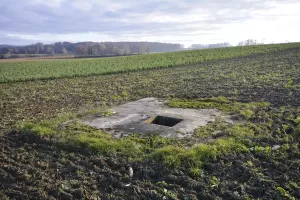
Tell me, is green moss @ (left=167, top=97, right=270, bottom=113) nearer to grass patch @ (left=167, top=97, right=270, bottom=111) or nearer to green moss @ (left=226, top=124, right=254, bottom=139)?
grass patch @ (left=167, top=97, right=270, bottom=111)

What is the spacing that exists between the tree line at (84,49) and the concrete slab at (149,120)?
82.1 meters

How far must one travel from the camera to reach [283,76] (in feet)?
51.0

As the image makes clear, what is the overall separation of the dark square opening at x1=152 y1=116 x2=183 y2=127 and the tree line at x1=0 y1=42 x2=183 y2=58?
273 ft

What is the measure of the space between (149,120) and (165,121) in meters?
0.53

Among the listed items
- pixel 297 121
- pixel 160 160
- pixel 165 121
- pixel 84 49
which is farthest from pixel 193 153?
pixel 84 49

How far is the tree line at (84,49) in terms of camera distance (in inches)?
3938

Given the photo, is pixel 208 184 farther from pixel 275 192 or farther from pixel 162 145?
pixel 162 145

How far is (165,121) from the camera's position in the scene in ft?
28.3

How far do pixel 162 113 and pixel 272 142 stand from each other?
3.71 meters

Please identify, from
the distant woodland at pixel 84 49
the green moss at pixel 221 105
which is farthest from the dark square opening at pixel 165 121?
the distant woodland at pixel 84 49

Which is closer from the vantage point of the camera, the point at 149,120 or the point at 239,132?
the point at 239,132

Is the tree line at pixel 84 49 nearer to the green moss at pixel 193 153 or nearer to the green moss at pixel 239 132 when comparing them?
the green moss at pixel 239 132

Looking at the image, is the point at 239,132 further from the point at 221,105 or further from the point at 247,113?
the point at 221,105

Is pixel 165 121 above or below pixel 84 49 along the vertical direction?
below
